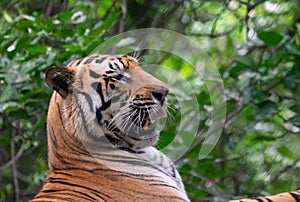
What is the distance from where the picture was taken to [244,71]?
5.58 meters

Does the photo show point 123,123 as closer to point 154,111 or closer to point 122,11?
point 154,111

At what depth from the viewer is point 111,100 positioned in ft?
11.5

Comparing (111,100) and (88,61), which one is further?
(88,61)

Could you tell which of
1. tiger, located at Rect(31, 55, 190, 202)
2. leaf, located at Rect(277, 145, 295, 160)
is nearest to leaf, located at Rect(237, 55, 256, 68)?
leaf, located at Rect(277, 145, 295, 160)

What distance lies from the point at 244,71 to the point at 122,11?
1404 mm

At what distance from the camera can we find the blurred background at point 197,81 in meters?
5.21

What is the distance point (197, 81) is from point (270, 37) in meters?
1.14

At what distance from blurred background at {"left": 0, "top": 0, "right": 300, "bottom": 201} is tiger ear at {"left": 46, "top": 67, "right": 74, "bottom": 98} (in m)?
0.75

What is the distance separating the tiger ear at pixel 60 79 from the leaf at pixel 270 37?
1.82 metres

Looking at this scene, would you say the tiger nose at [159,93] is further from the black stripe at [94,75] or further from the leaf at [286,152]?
the leaf at [286,152]

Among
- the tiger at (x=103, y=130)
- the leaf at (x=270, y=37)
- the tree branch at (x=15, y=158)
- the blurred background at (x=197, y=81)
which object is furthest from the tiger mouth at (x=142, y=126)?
the tree branch at (x=15, y=158)

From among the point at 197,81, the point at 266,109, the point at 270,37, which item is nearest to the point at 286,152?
the point at 197,81

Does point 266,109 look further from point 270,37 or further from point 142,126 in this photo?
point 142,126

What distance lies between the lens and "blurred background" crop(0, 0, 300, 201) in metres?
5.21
